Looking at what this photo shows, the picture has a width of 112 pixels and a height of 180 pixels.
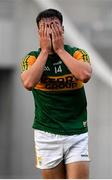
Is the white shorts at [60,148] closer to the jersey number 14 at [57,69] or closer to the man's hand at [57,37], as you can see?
the jersey number 14 at [57,69]

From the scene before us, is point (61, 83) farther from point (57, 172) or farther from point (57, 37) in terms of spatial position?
point (57, 172)

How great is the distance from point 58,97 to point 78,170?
403 mm

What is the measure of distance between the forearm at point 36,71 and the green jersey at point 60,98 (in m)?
0.09

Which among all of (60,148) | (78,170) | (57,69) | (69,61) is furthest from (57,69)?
(78,170)

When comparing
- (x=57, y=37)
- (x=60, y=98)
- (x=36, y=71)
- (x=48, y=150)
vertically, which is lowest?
(x=48, y=150)

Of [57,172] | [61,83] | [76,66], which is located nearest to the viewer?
[76,66]

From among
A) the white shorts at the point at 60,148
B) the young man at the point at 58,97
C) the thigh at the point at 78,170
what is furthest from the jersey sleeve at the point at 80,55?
the thigh at the point at 78,170

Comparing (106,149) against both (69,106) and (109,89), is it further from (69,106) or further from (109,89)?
(69,106)

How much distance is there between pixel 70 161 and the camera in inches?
163

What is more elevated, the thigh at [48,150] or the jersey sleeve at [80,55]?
the jersey sleeve at [80,55]

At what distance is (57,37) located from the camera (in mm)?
4043

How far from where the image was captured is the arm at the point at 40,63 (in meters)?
4.02

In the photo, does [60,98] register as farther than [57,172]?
No

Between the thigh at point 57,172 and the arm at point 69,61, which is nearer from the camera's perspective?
the arm at point 69,61
